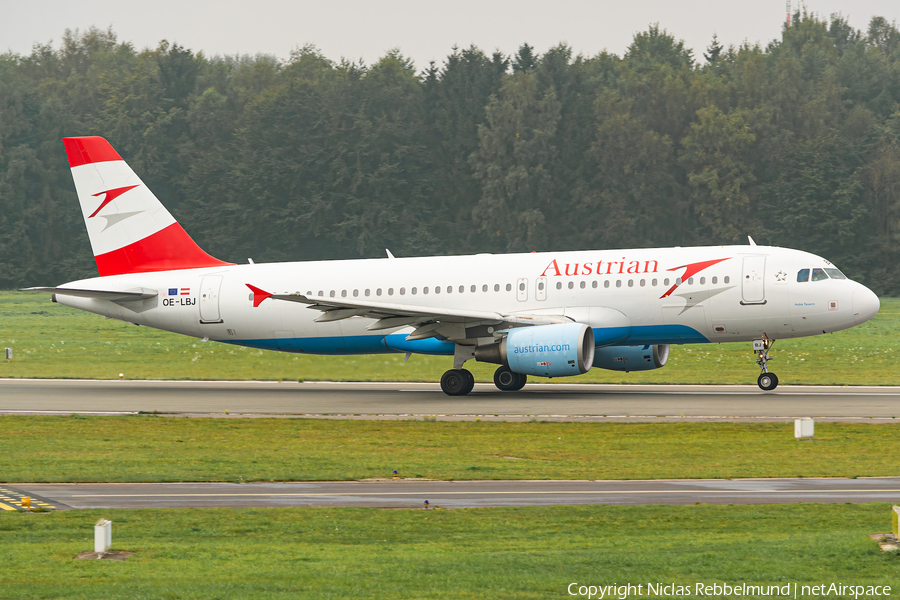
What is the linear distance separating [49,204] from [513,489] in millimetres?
95200

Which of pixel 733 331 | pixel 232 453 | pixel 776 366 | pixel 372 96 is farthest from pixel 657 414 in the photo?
pixel 372 96

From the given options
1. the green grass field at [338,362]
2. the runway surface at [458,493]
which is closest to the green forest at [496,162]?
the green grass field at [338,362]

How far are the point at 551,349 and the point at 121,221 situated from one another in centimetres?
1554

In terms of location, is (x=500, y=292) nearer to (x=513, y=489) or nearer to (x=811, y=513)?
(x=513, y=489)

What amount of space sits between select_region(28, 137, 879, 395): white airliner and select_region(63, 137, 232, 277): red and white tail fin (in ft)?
0.15

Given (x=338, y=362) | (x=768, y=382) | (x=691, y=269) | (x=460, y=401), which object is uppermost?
(x=691, y=269)

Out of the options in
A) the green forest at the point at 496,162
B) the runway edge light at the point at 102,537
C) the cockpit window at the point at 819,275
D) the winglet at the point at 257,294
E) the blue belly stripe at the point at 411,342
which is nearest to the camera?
the runway edge light at the point at 102,537

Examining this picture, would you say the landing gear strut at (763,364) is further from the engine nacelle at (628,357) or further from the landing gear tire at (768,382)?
the engine nacelle at (628,357)

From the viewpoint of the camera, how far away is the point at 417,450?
2217 cm

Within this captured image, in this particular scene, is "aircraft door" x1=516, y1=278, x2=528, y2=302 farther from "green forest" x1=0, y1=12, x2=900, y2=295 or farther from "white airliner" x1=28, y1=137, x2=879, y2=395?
"green forest" x1=0, y1=12, x2=900, y2=295

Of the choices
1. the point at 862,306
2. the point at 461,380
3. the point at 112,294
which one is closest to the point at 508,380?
the point at 461,380

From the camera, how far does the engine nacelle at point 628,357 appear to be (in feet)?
114

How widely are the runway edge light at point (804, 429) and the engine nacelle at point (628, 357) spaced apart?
11.7 metres

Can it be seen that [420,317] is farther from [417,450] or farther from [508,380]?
[417,450]
